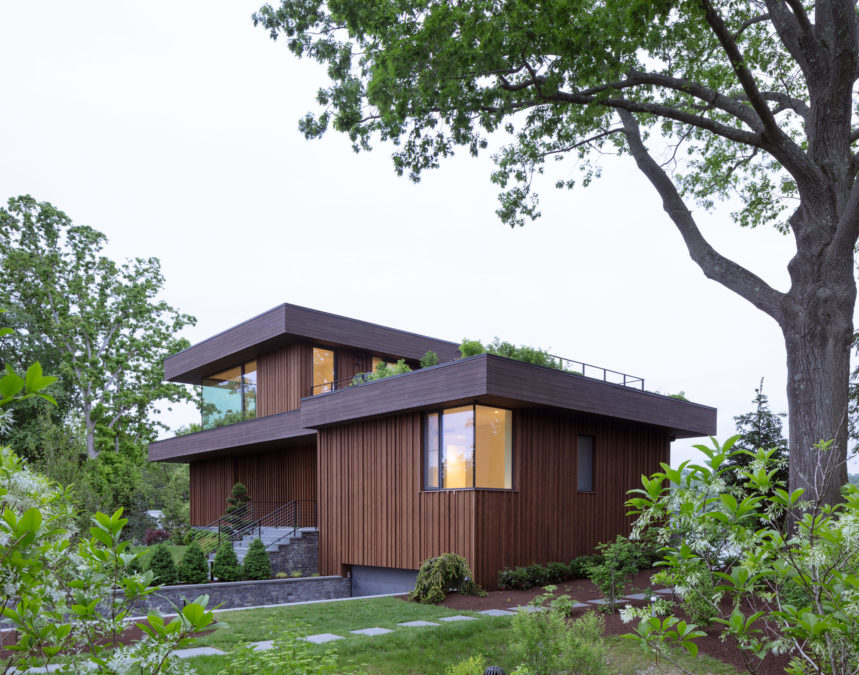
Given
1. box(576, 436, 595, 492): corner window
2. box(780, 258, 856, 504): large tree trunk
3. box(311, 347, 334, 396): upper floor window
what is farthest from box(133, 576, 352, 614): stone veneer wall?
box(780, 258, 856, 504): large tree trunk

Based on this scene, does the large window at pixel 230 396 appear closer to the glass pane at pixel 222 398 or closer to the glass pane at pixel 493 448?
the glass pane at pixel 222 398

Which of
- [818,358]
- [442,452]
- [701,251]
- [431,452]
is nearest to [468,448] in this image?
[442,452]

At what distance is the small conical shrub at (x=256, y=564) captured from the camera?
45.4 feet

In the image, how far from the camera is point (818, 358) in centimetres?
916

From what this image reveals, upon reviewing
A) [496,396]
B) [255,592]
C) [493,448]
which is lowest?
[255,592]

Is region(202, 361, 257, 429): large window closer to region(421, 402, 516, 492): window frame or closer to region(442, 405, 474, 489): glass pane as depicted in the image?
region(421, 402, 516, 492): window frame

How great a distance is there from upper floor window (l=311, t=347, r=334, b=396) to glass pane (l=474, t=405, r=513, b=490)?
596 centimetres

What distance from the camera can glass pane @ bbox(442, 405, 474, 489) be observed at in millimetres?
12305

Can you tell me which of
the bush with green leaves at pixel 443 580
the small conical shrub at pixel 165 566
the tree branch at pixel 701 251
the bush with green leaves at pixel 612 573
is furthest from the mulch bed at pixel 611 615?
the small conical shrub at pixel 165 566

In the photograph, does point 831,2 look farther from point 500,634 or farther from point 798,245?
point 500,634

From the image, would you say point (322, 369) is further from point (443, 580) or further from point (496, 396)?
point (443, 580)

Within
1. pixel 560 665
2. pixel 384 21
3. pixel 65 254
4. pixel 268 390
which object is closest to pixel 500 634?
pixel 560 665

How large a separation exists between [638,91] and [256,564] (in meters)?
11.5

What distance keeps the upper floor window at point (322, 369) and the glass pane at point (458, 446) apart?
213 inches
